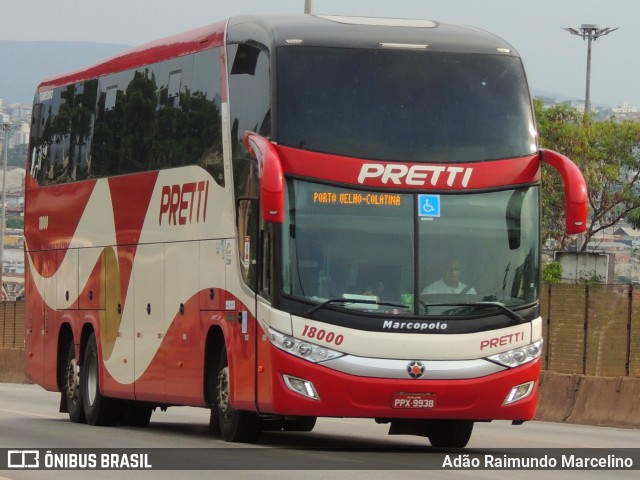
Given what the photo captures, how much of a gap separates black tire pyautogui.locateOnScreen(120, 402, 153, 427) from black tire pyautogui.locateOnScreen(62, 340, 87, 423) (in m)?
0.62

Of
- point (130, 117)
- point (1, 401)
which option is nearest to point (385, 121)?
point (130, 117)

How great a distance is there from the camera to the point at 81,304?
79.5 feet

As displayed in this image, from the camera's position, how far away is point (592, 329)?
2688 centimetres

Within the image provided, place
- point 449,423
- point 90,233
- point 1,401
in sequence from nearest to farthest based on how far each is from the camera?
point 449,423
point 90,233
point 1,401

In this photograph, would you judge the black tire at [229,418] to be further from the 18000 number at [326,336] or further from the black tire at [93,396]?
the black tire at [93,396]

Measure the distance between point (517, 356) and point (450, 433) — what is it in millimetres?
2226

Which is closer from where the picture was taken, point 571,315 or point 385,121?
point 385,121

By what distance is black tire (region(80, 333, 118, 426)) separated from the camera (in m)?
23.3

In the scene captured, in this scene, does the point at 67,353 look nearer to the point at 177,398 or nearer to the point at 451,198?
the point at 177,398

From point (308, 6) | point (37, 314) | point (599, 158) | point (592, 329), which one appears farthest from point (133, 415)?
point (599, 158)

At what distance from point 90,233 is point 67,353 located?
2245 millimetres

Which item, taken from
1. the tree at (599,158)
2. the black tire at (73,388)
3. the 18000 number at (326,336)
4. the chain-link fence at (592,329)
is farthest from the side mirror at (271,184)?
the tree at (599,158)

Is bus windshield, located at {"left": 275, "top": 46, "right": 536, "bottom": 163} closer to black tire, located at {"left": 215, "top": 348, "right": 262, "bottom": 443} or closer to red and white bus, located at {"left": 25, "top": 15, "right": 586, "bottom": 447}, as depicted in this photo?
red and white bus, located at {"left": 25, "top": 15, "right": 586, "bottom": 447}

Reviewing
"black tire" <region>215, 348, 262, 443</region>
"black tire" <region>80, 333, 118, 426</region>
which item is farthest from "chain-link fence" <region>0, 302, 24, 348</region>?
"black tire" <region>215, 348, 262, 443</region>
